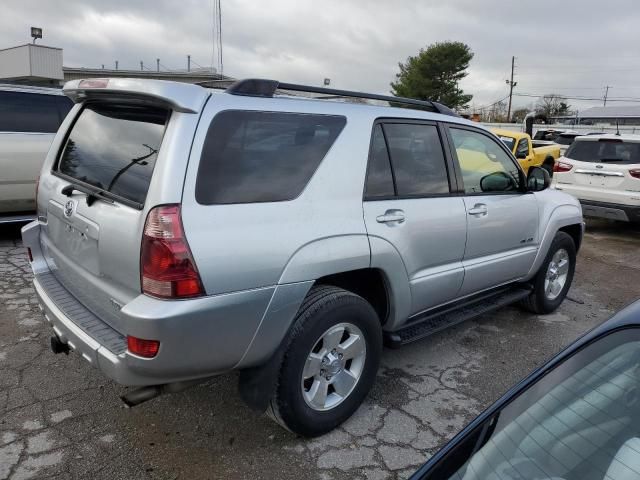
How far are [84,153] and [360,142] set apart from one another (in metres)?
1.60

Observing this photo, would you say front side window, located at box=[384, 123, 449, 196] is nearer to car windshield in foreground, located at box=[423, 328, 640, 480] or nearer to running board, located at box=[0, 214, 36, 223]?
car windshield in foreground, located at box=[423, 328, 640, 480]

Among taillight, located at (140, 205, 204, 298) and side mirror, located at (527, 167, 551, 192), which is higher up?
side mirror, located at (527, 167, 551, 192)

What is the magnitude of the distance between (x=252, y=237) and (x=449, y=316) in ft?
6.35

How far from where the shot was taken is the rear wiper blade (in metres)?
2.48

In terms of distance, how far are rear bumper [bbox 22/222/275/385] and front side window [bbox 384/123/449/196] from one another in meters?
1.29

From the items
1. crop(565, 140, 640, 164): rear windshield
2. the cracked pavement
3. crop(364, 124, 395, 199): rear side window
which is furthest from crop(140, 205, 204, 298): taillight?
crop(565, 140, 640, 164): rear windshield

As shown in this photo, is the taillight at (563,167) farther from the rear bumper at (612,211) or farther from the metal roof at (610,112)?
the metal roof at (610,112)

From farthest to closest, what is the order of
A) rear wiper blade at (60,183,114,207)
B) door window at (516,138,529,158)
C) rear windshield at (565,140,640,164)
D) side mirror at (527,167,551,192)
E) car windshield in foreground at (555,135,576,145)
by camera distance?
1. car windshield in foreground at (555,135,576,145)
2. door window at (516,138,529,158)
3. rear windshield at (565,140,640,164)
4. side mirror at (527,167,551,192)
5. rear wiper blade at (60,183,114,207)

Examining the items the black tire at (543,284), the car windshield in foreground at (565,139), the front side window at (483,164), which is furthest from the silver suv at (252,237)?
the car windshield in foreground at (565,139)

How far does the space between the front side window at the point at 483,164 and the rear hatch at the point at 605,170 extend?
17.0 feet

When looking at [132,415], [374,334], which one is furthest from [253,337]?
[132,415]

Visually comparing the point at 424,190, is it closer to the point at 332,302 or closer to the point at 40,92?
the point at 332,302

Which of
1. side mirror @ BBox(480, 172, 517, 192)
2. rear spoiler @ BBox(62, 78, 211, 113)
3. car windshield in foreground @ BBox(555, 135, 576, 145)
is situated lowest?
side mirror @ BBox(480, 172, 517, 192)

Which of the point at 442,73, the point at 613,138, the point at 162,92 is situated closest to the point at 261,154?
the point at 162,92
